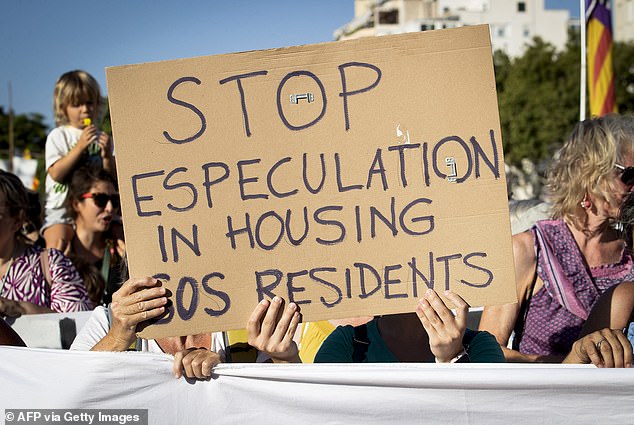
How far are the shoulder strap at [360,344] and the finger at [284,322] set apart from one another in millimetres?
425

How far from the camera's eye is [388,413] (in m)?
1.98

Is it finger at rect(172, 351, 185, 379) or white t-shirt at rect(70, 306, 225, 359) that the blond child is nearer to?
white t-shirt at rect(70, 306, 225, 359)

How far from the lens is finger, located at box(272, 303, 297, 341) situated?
6.92 feet

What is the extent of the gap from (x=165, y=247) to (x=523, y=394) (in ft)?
3.36

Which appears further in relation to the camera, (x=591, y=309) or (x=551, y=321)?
(x=551, y=321)

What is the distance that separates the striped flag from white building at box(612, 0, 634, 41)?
6760 centimetres

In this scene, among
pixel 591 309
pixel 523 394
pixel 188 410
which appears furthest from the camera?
pixel 591 309

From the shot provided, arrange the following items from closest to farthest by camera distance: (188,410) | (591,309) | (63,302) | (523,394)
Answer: (523,394)
(188,410)
(591,309)
(63,302)

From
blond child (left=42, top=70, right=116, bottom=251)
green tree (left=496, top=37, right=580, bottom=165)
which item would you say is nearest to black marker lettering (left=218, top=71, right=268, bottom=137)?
blond child (left=42, top=70, right=116, bottom=251)

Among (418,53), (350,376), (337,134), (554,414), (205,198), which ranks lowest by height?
(554,414)

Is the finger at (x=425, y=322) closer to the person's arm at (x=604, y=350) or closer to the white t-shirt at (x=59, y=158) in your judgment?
the person's arm at (x=604, y=350)

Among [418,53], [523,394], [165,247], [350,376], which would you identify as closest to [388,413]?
[350,376]

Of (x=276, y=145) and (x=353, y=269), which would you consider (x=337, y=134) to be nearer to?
(x=276, y=145)

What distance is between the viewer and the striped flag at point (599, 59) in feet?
21.5
